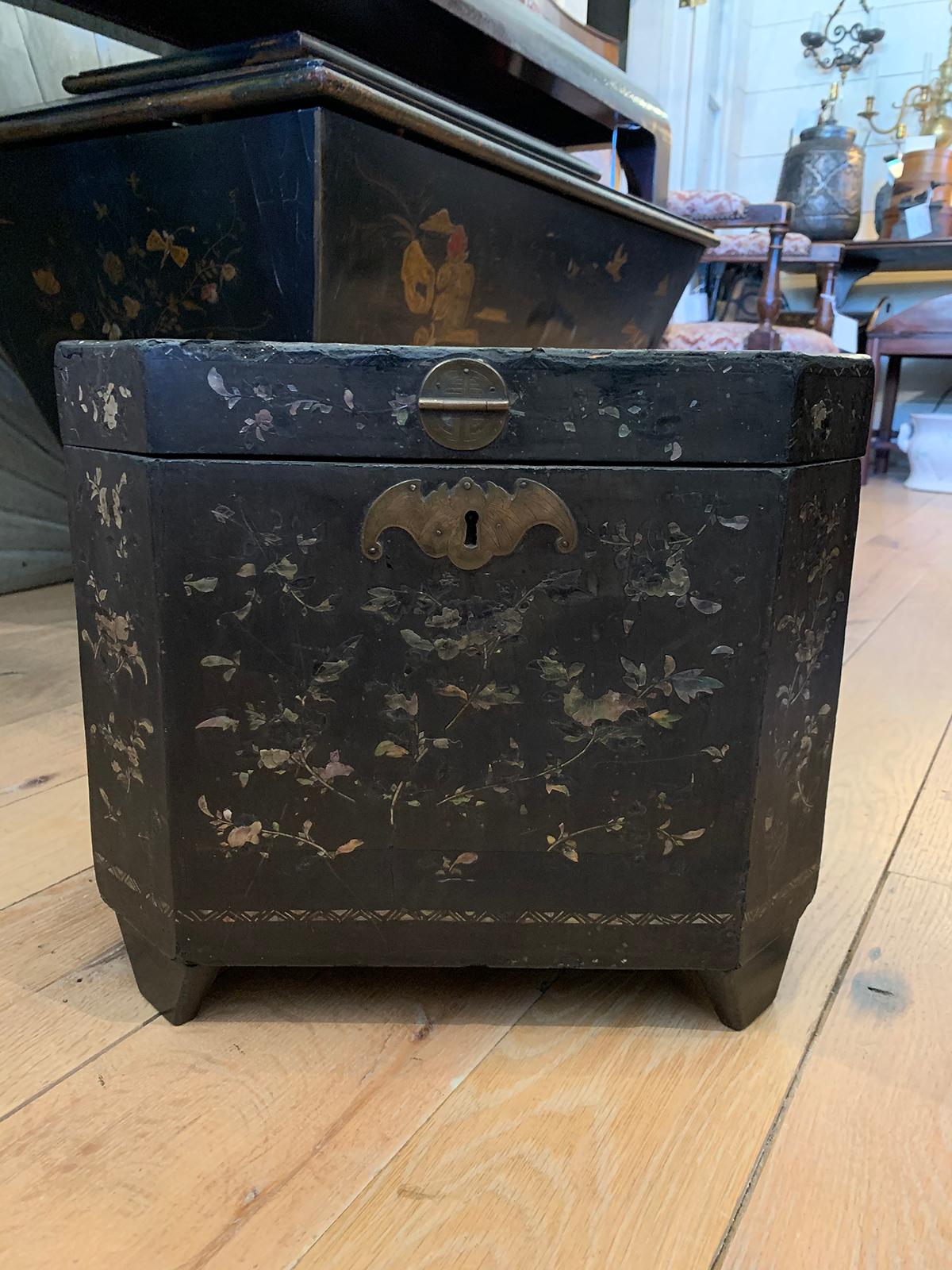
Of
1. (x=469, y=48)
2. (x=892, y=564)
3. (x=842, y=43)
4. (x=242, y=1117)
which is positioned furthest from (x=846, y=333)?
(x=242, y=1117)

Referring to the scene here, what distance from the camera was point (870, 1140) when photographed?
54cm

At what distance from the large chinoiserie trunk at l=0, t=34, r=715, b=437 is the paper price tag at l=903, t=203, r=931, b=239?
9.20 ft

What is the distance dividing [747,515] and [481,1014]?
357 millimetres

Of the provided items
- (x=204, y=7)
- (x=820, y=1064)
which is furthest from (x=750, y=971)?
(x=204, y=7)

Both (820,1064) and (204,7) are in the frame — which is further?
(204,7)

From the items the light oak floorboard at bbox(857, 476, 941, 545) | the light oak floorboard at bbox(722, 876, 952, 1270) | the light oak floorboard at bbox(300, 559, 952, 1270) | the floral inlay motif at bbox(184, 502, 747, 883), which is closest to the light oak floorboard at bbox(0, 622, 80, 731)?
the floral inlay motif at bbox(184, 502, 747, 883)

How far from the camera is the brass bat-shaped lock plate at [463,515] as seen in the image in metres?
0.55

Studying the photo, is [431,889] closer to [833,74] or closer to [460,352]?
[460,352]

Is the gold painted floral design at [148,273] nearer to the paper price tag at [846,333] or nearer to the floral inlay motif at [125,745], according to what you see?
the floral inlay motif at [125,745]

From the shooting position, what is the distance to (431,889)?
0.60 meters

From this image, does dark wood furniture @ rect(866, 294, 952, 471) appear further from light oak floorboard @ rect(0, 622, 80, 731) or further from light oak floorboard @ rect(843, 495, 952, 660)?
light oak floorboard @ rect(0, 622, 80, 731)

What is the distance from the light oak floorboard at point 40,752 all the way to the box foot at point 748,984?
0.65m

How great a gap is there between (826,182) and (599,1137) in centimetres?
358

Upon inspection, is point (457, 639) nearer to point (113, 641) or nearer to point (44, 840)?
point (113, 641)
